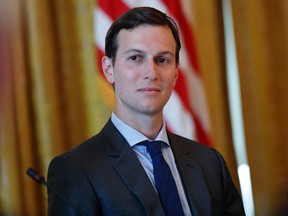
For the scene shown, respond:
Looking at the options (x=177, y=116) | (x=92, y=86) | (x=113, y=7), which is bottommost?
(x=177, y=116)

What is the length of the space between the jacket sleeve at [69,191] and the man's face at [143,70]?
8.5 inches

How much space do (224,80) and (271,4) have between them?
39 centimetres

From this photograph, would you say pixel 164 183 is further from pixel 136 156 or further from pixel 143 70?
pixel 143 70

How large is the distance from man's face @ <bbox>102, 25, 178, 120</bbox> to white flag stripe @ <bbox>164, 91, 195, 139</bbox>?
2.19ft

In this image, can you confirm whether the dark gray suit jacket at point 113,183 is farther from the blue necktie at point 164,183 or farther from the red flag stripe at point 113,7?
the red flag stripe at point 113,7

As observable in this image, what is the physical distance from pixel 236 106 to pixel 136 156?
938 mm

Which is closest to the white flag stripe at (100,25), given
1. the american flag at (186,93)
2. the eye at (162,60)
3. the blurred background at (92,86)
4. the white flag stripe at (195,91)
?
the blurred background at (92,86)

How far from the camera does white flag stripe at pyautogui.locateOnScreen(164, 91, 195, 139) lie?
6.27 ft

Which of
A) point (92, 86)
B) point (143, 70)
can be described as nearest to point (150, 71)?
point (143, 70)

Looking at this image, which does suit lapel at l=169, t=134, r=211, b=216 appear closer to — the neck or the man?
the man

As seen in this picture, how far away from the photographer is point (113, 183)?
113cm

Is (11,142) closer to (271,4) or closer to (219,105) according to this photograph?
(219,105)

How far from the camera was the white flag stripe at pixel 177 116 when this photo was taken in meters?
1.91

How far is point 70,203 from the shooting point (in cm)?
105
